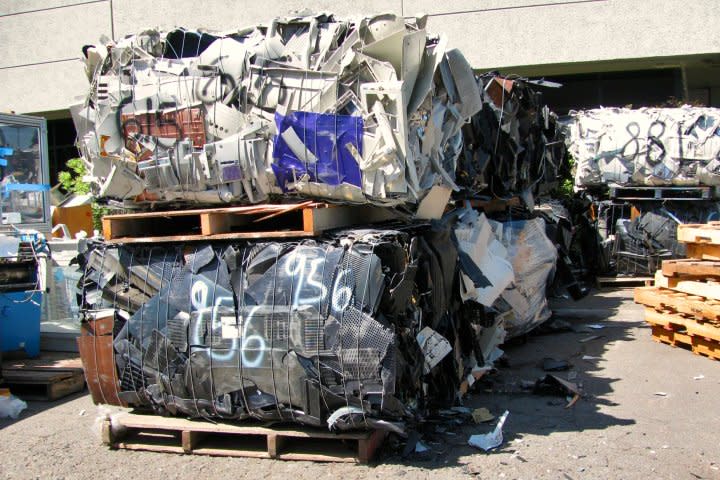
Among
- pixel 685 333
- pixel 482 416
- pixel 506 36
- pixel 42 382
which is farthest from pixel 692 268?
pixel 506 36

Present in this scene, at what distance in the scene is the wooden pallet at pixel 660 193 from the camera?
1045 cm

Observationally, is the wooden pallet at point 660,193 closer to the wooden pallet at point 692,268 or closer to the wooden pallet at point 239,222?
the wooden pallet at point 692,268

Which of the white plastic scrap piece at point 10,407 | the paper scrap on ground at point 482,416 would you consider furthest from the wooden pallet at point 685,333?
the white plastic scrap piece at point 10,407

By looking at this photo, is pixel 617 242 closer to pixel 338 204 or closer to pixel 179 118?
pixel 338 204

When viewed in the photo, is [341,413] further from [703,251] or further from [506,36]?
[506,36]

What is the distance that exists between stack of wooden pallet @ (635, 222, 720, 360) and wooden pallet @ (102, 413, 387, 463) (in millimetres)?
3855

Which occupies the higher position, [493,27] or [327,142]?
[493,27]

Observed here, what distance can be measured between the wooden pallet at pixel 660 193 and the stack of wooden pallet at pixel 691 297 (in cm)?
359

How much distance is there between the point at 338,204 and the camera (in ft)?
14.7

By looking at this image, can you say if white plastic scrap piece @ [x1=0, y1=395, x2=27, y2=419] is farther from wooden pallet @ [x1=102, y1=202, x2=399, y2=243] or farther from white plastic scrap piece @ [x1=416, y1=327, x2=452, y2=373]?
white plastic scrap piece @ [x1=416, y1=327, x2=452, y2=373]

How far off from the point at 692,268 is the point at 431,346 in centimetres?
377

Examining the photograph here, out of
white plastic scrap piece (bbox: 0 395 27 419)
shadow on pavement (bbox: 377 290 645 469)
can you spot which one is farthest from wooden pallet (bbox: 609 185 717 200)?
white plastic scrap piece (bbox: 0 395 27 419)

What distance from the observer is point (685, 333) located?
681 centimetres

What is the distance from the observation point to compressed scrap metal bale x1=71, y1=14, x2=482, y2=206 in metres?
4.20
